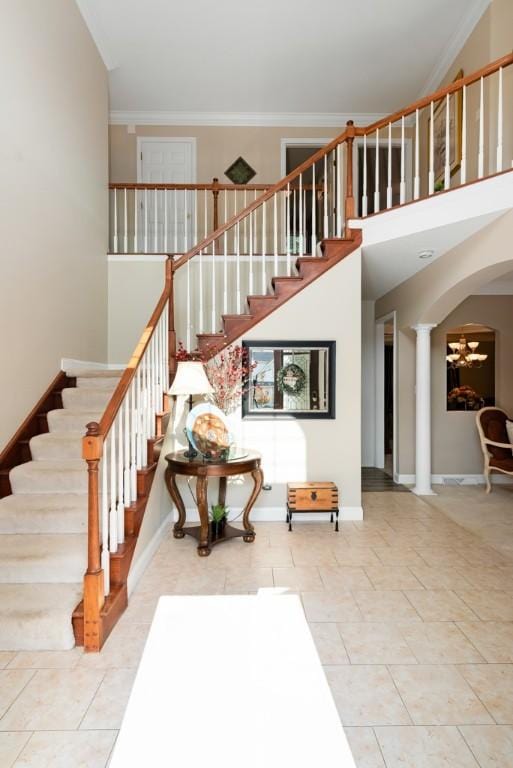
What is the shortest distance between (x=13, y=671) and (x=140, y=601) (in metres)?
0.81

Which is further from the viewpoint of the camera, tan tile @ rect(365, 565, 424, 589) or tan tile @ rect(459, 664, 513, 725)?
tan tile @ rect(365, 565, 424, 589)

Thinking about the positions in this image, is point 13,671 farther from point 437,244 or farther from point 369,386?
point 369,386

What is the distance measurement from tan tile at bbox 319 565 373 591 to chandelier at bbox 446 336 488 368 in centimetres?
402

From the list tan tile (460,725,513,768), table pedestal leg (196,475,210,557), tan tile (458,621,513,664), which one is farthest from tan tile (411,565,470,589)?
table pedestal leg (196,475,210,557)

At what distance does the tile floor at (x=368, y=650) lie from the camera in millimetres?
1746

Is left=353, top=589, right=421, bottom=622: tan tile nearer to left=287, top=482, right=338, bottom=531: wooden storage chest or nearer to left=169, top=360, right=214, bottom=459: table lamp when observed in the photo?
left=287, top=482, right=338, bottom=531: wooden storage chest

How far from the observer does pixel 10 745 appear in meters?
1.72

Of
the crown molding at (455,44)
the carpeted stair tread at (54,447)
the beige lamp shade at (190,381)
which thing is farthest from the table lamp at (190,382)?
the crown molding at (455,44)

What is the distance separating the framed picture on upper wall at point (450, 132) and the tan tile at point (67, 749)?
19.5ft

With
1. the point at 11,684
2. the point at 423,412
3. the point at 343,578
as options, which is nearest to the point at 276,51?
the point at 423,412

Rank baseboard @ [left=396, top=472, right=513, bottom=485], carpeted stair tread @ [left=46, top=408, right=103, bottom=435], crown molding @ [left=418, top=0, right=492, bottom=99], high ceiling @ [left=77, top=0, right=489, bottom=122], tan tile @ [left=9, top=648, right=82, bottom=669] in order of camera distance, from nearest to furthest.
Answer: tan tile @ [left=9, top=648, right=82, bottom=669]
carpeted stair tread @ [left=46, top=408, right=103, bottom=435]
crown molding @ [left=418, top=0, right=492, bottom=99]
high ceiling @ [left=77, top=0, right=489, bottom=122]
baseboard @ [left=396, top=472, right=513, bottom=485]

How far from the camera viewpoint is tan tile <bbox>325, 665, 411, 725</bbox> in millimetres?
1864

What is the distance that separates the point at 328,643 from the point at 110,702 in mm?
1107

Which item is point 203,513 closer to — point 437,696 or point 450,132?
point 437,696
